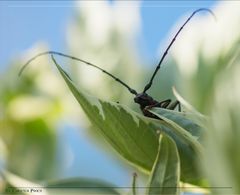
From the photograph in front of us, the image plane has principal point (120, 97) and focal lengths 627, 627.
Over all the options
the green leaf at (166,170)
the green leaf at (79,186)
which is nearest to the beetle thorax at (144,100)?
the green leaf at (79,186)

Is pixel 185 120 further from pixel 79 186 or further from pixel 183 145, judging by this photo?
pixel 79 186

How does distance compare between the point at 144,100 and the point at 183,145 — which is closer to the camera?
the point at 183,145

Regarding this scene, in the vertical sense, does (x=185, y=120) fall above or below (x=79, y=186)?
above

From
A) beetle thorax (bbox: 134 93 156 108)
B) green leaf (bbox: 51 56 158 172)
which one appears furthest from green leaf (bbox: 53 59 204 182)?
beetle thorax (bbox: 134 93 156 108)

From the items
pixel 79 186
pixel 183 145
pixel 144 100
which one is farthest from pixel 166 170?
pixel 144 100

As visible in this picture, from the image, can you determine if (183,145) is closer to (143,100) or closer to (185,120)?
(185,120)

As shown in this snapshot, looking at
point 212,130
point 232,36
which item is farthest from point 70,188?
point 232,36

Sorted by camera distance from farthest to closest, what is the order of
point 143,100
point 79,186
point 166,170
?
point 143,100 → point 79,186 → point 166,170

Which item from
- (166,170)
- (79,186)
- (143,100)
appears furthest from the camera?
→ (143,100)
